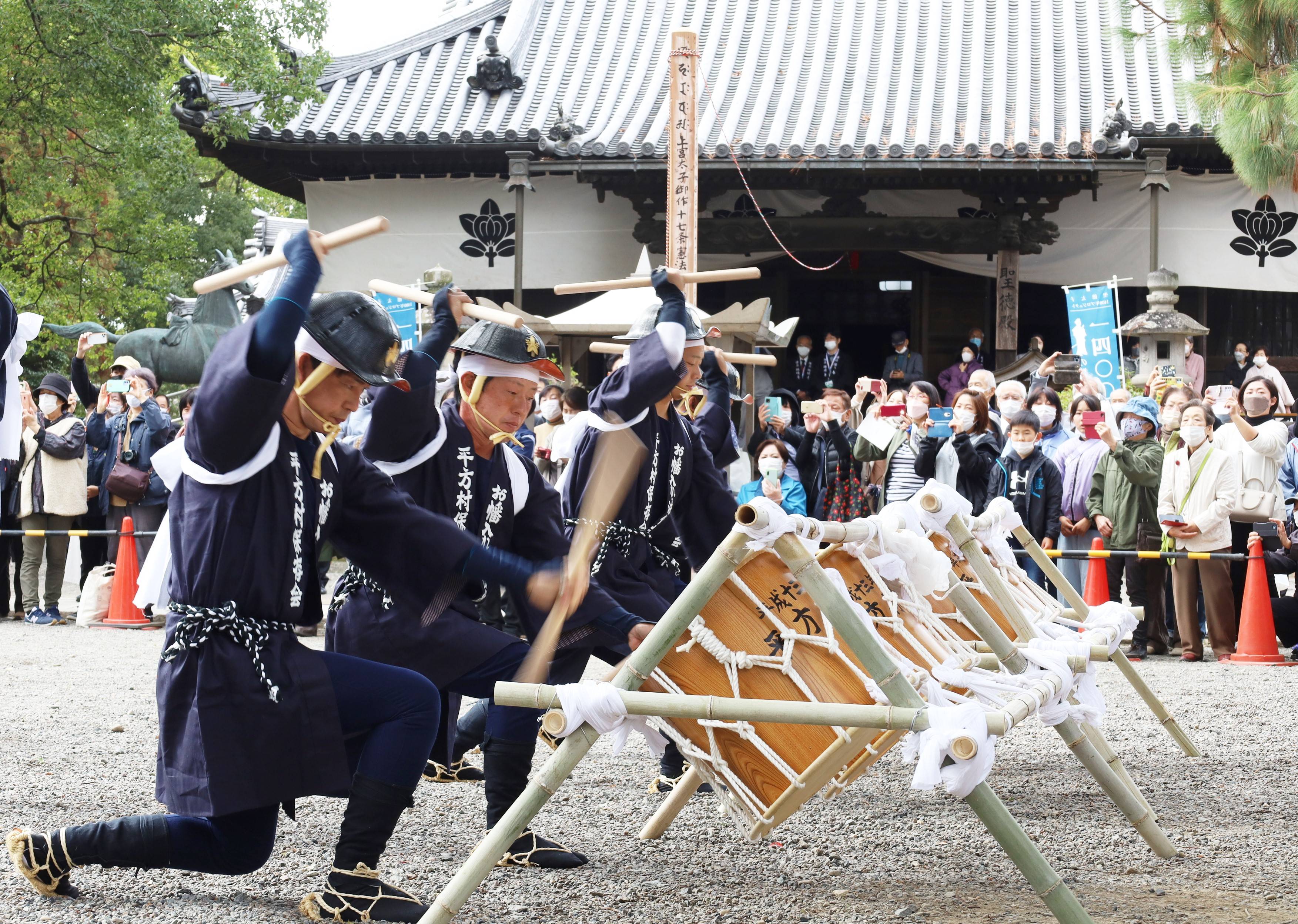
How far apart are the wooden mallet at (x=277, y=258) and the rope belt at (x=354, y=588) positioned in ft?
3.20

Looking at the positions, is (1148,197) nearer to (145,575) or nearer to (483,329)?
(483,329)

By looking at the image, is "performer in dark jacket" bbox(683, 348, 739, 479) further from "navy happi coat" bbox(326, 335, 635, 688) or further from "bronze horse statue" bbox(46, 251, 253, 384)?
"bronze horse statue" bbox(46, 251, 253, 384)


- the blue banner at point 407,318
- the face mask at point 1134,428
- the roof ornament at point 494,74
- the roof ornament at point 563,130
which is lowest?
the face mask at point 1134,428

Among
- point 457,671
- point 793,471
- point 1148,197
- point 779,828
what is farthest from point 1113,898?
point 1148,197

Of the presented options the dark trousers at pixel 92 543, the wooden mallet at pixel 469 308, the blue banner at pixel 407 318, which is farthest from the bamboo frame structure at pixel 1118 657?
the dark trousers at pixel 92 543

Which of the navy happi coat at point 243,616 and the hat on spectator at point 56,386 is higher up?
the hat on spectator at point 56,386

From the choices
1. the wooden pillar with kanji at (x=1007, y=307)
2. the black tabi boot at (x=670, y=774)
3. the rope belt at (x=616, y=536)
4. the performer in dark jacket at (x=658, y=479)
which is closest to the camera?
the performer in dark jacket at (x=658, y=479)

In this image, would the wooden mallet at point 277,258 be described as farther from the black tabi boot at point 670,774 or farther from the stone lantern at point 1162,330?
the stone lantern at point 1162,330

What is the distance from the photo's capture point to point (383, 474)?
3287 mm

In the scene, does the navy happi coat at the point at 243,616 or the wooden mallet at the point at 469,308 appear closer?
the navy happi coat at the point at 243,616

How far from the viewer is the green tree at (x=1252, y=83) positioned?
6.17m

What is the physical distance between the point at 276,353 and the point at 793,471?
6203 millimetres

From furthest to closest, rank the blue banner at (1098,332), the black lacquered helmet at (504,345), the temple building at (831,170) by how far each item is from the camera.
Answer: the temple building at (831,170) < the blue banner at (1098,332) < the black lacquered helmet at (504,345)

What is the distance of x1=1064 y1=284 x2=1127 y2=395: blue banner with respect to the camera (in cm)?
1068
